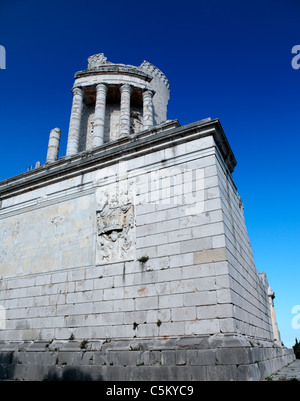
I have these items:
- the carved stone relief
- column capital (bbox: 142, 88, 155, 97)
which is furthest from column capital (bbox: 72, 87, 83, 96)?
the carved stone relief

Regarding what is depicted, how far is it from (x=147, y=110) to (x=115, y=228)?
706 inches

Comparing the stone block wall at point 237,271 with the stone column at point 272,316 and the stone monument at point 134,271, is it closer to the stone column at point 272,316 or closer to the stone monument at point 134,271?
the stone monument at point 134,271

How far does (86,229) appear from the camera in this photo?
27.7ft

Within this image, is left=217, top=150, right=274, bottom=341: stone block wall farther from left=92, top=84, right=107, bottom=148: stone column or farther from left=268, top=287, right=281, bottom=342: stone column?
left=92, top=84, right=107, bottom=148: stone column

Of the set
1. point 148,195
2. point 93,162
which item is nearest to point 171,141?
point 148,195

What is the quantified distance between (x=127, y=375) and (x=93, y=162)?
5884 millimetres

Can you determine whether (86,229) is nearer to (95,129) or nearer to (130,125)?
(95,129)

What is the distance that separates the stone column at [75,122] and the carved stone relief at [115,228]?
583 inches

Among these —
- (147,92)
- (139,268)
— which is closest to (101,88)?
(147,92)

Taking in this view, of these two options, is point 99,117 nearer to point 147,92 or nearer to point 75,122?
point 75,122

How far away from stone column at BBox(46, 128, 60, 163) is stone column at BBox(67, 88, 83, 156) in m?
0.97

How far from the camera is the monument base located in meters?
5.30

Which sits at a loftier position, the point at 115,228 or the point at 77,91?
the point at 77,91

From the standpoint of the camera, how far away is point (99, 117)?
2289 cm
